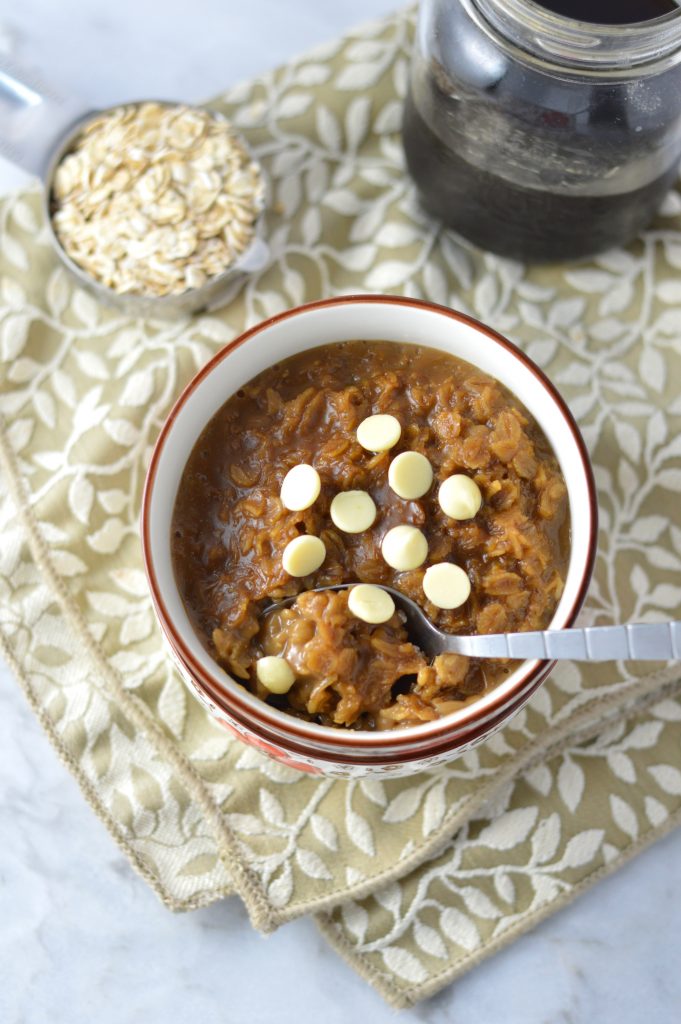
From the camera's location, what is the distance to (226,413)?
7.55ft

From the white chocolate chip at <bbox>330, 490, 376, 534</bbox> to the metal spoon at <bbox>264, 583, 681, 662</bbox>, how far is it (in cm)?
13

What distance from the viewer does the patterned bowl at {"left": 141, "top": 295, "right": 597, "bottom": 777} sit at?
1991 millimetres

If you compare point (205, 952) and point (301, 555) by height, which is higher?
point (301, 555)

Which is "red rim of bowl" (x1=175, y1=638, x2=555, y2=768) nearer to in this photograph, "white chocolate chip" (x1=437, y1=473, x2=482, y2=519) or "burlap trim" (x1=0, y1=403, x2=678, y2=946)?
"white chocolate chip" (x1=437, y1=473, x2=482, y2=519)

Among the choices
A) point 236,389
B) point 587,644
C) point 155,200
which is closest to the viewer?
point 587,644

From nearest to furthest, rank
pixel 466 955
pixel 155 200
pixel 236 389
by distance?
pixel 236 389
pixel 466 955
pixel 155 200

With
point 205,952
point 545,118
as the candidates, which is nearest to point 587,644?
point 545,118

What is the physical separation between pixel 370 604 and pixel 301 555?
178 mm

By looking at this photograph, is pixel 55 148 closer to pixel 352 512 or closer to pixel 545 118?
pixel 545 118

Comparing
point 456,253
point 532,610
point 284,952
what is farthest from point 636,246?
point 284,952

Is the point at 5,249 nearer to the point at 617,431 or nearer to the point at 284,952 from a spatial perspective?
the point at 617,431

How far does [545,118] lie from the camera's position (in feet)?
7.63

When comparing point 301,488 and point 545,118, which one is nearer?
point 301,488

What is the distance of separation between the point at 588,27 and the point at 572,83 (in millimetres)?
188
